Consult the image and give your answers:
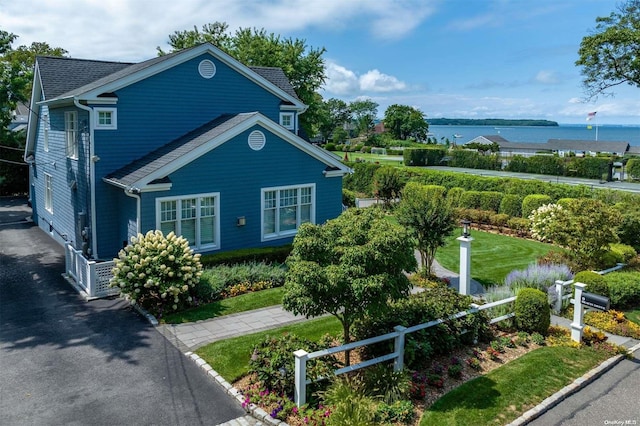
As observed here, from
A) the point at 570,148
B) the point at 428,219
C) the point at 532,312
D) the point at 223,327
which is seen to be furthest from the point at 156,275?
the point at 570,148

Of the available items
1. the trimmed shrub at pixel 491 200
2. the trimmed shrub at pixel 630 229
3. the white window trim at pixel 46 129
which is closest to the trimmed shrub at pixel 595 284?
the trimmed shrub at pixel 630 229

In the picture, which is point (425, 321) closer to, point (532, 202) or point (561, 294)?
point (561, 294)

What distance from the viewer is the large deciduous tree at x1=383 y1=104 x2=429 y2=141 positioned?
121 meters

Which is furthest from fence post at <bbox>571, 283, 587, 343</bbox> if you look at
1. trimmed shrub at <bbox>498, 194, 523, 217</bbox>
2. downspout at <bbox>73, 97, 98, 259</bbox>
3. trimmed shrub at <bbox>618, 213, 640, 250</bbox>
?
trimmed shrub at <bbox>498, 194, 523, 217</bbox>

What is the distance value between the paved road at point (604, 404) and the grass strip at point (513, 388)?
0.33 metres

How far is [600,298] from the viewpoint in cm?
1121

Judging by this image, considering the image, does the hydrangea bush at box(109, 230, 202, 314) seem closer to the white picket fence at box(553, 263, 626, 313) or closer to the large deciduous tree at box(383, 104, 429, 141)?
the white picket fence at box(553, 263, 626, 313)

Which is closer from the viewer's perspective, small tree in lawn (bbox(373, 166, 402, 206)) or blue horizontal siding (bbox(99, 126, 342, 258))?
blue horizontal siding (bbox(99, 126, 342, 258))

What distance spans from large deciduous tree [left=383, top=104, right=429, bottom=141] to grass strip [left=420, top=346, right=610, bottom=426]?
373 feet

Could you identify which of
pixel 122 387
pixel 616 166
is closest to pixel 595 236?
pixel 122 387

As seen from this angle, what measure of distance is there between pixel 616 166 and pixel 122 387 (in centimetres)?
6886

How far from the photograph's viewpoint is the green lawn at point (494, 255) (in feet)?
59.9

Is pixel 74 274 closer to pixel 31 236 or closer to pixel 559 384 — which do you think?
pixel 31 236

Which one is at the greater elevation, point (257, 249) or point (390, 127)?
point (390, 127)
